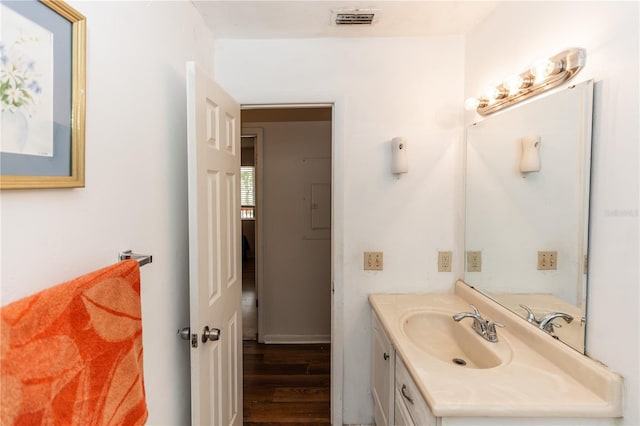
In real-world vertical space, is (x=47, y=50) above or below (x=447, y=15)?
below

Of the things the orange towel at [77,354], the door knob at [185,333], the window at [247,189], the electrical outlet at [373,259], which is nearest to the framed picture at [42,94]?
the orange towel at [77,354]

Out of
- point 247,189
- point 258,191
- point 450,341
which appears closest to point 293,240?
point 258,191

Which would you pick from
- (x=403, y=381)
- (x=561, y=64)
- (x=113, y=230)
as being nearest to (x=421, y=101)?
(x=561, y=64)

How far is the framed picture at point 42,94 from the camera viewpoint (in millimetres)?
634

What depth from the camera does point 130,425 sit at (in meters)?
0.86

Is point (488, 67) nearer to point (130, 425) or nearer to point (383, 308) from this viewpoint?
point (383, 308)

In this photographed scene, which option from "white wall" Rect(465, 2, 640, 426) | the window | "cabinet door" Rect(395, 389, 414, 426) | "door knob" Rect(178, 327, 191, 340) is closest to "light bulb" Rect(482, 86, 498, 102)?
"white wall" Rect(465, 2, 640, 426)

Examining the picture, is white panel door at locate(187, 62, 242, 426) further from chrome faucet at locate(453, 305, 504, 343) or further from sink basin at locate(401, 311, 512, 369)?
chrome faucet at locate(453, 305, 504, 343)

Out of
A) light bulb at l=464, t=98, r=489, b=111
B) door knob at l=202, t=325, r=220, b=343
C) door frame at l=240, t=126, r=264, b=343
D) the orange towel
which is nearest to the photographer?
the orange towel

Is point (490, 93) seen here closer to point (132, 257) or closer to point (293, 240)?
point (132, 257)

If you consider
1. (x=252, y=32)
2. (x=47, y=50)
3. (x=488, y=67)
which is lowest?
(x=47, y=50)

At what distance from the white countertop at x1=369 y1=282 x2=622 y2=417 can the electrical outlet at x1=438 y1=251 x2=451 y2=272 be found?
1.91ft

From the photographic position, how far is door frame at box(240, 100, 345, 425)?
1.90 m

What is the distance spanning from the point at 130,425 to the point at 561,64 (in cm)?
175
